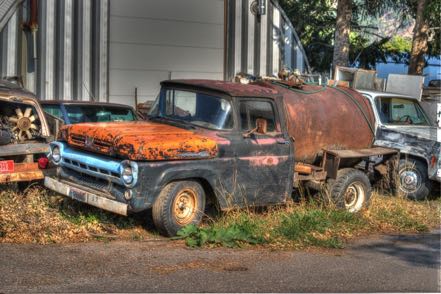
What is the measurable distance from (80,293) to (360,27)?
18.0 metres

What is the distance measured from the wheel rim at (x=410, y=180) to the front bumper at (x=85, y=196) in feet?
19.0

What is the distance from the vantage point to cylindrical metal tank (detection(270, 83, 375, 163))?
908 cm

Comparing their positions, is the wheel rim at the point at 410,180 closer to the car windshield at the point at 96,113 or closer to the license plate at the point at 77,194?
the car windshield at the point at 96,113

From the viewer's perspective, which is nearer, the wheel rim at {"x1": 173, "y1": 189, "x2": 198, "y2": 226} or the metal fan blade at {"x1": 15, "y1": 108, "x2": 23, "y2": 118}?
the wheel rim at {"x1": 173, "y1": 189, "x2": 198, "y2": 226}

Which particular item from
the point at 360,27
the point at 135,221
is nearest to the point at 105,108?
the point at 135,221

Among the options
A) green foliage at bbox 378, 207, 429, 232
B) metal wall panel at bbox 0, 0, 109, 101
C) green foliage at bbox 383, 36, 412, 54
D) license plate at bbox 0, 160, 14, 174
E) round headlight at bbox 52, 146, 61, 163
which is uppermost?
green foliage at bbox 383, 36, 412, 54

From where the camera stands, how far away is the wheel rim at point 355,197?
945 cm

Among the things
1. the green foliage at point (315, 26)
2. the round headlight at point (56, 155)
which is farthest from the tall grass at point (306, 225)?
the green foliage at point (315, 26)

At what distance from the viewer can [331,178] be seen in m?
9.27

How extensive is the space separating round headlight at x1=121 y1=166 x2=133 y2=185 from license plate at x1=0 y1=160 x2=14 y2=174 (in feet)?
6.00

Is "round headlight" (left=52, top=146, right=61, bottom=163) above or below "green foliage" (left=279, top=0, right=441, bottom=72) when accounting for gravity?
below

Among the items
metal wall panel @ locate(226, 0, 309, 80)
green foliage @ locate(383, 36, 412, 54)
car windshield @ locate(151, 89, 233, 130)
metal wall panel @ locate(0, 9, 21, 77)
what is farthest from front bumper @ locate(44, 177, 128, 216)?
green foliage @ locate(383, 36, 412, 54)

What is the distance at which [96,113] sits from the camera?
33.7ft

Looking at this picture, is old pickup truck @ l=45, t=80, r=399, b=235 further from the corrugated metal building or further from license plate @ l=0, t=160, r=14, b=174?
the corrugated metal building
